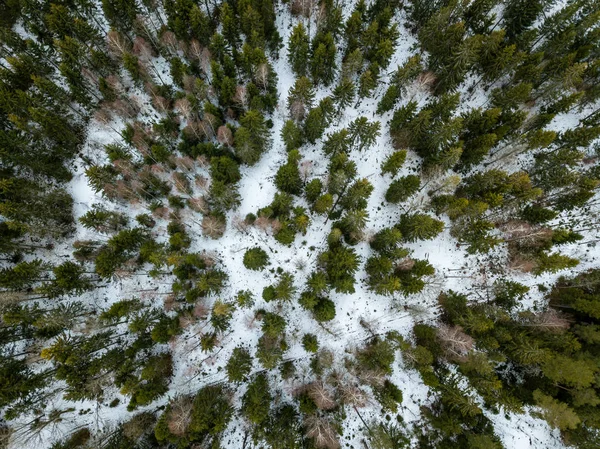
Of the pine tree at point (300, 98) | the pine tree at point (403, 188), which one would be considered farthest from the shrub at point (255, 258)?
the pine tree at point (300, 98)

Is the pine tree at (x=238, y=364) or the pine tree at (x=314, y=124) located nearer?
the pine tree at (x=238, y=364)

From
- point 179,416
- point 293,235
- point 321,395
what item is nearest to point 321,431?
point 321,395

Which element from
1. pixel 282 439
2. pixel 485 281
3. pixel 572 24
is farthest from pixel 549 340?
pixel 572 24

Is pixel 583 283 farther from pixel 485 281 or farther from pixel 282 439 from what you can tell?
pixel 282 439

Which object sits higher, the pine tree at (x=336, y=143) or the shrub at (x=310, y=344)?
the pine tree at (x=336, y=143)

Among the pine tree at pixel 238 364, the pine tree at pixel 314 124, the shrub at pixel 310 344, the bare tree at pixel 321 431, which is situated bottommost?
the bare tree at pixel 321 431

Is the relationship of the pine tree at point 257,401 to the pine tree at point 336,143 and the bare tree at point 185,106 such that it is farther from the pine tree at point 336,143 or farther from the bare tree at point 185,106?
the bare tree at point 185,106

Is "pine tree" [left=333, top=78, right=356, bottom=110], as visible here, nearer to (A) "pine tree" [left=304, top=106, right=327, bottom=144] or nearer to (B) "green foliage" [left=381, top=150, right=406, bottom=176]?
(A) "pine tree" [left=304, top=106, right=327, bottom=144]

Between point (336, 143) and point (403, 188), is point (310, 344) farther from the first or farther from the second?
point (336, 143)

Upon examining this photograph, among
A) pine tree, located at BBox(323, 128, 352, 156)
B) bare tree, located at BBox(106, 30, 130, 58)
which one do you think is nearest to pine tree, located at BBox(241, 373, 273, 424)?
pine tree, located at BBox(323, 128, 352, 156)
